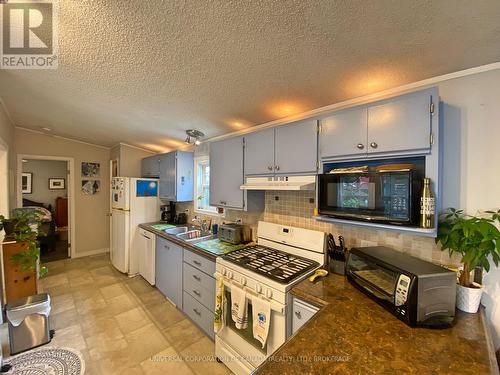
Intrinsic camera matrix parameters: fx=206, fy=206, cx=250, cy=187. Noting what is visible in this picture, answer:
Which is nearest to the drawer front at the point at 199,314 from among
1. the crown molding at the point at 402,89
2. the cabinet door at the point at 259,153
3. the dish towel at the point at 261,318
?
the dish towel at the point at 261,318

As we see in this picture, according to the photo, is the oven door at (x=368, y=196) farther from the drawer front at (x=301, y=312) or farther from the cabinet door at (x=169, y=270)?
the cabinet door at (x=169, y=270)

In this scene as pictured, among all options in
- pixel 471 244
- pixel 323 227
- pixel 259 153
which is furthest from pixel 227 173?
pixel 471 244

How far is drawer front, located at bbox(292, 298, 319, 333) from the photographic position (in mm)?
1308

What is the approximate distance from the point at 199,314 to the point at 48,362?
1.31m

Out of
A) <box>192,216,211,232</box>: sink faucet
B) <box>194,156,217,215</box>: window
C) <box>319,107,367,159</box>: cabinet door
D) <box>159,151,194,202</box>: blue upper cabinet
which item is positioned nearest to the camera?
<box>319,107,367,159</box>: cabinet door

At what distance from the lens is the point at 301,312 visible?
1.36 metres

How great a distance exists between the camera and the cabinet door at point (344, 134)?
1.36 m

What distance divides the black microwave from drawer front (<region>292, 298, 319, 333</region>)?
0.63 m

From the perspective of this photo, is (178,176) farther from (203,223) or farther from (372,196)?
(372,196)

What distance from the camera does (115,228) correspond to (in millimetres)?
3734

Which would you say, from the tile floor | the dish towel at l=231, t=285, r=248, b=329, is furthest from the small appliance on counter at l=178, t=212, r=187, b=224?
the dish towel at l=231, t=285, r=248, b=329

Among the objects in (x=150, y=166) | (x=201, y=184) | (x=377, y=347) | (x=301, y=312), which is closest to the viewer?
(x=377, y=347)

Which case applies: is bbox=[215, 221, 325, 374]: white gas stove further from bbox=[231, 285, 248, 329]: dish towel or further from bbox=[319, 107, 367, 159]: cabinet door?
bbox=[319, 107, 367, 159]: cabinet door

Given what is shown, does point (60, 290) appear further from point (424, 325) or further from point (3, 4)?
point (424, 325)
